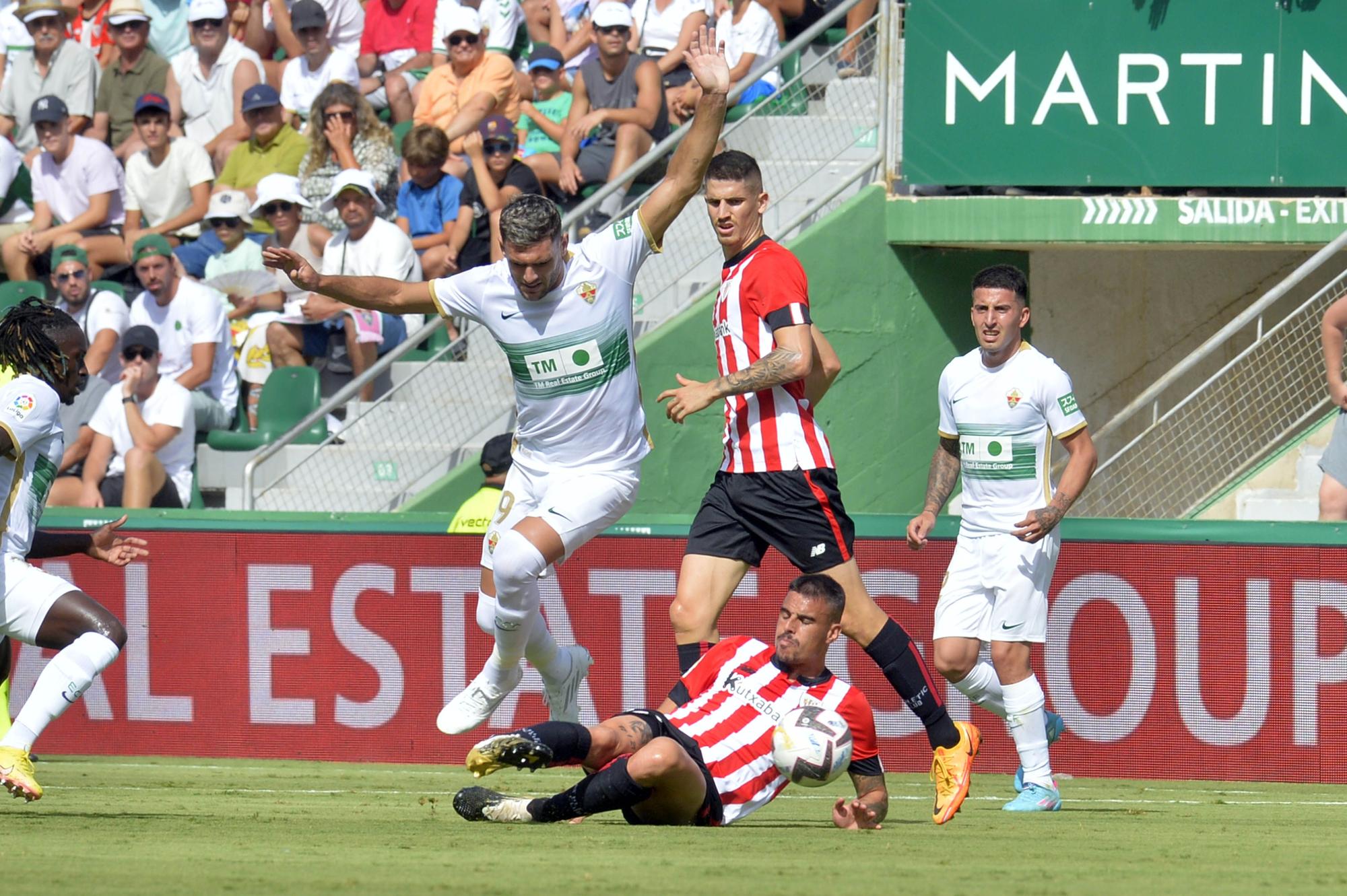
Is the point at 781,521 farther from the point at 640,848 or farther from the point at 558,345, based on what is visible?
the point at 640,848

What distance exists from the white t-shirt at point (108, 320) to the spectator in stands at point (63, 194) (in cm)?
152

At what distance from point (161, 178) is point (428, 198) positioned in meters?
2.64

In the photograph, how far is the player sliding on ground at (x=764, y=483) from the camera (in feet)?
25.6

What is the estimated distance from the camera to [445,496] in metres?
12.5

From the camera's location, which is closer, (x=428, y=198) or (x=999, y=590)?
(x=999, y=590)

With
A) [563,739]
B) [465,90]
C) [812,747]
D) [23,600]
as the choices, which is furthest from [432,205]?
[812,747]

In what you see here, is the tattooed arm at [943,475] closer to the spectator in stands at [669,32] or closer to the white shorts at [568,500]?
the white shorts at [568,500]

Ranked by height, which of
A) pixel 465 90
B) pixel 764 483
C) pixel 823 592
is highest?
pixel 465 90

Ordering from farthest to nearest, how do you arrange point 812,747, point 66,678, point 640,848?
point 66,678, point 812,747, point 640,848

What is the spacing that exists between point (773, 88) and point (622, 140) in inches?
50.4

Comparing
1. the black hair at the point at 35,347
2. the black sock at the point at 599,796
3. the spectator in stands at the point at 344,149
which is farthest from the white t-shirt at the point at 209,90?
the black sock at the point at 599,796

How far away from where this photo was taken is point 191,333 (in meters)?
13.4

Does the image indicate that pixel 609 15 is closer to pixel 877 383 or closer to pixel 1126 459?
pixel 877 383

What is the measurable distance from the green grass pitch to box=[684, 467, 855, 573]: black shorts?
110 cm
